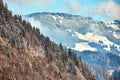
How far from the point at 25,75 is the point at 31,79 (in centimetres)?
523

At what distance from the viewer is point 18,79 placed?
18112cm

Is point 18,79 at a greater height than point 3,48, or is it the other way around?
point 3,48

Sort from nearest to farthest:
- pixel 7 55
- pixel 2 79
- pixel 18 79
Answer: pixel 2 79 → pixel 18 79 → pixel 7 55

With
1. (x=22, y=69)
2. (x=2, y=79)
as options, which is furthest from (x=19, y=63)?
(x=2, y=79)

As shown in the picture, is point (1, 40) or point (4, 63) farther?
point (1, 40)

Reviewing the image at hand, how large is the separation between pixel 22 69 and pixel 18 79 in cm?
1506

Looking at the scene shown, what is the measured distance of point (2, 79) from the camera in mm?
163125

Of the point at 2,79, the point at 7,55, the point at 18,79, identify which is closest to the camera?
the point at 2,79

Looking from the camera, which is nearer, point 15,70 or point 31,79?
point 15,70

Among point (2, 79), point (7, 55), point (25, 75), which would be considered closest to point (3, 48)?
point (7, 55)

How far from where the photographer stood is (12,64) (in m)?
190

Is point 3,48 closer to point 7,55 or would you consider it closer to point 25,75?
point 7,55

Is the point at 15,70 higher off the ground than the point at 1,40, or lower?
lower

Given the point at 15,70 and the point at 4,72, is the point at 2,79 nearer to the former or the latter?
the point at 4,72
